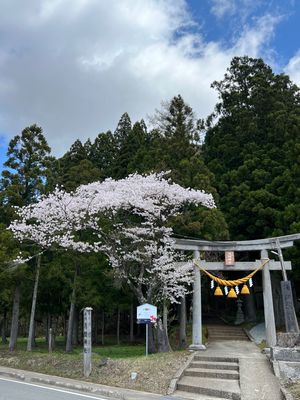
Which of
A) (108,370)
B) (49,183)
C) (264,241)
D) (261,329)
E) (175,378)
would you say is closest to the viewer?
(175,378)

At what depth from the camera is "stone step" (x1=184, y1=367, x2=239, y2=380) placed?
10.7 m

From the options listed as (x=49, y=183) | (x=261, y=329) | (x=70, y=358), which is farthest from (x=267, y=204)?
(x=70, y=358)

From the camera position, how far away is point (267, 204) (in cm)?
2281

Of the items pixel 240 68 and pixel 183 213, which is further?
pixel 240 68

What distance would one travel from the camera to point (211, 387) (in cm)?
970

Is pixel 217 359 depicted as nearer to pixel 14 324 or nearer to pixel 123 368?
pixel 123 368

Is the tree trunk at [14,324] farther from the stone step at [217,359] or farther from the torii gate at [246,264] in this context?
the stone step at [217,359]

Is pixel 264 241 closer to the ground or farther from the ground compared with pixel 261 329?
farther from the ground

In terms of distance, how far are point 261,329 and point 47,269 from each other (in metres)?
11.9

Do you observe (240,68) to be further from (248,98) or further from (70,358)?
(70,358)

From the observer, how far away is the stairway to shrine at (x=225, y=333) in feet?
63.1

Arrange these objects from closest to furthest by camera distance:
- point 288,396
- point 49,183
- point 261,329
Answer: point 288,396 < point 49,183 < point 261,329

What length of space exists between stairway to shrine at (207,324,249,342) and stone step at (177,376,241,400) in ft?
26.0

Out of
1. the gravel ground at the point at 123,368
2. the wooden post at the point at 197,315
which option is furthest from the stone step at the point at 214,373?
the wooden post at the point at 197,315
